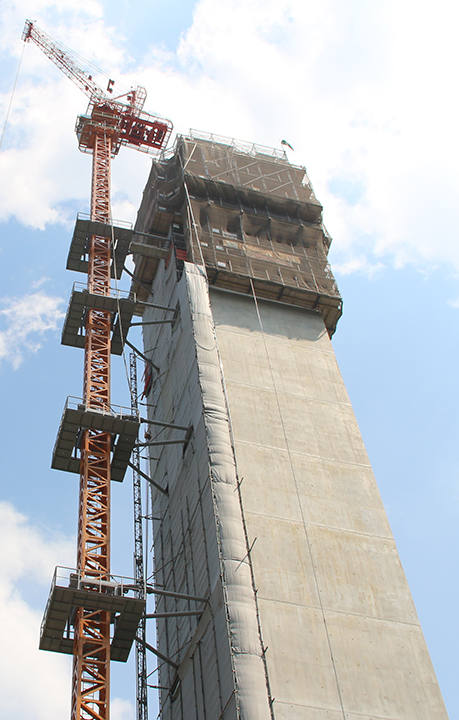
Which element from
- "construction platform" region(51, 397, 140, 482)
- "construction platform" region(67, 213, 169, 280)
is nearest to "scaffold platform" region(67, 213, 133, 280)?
"construction platform" region(67, 213, 169, 280)

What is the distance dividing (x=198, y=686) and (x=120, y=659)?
11.5ft

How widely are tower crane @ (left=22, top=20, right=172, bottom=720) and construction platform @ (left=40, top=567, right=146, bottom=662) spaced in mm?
422

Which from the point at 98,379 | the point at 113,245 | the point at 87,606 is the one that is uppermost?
the point at 113,245

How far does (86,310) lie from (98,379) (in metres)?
5.72

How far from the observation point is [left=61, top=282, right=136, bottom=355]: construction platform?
1821 inches

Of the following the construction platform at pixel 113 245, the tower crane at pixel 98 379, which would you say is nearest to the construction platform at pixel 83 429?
the tower crane at pixel 98 379

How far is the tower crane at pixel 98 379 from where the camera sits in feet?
102

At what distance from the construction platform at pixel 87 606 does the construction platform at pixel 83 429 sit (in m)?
7.43

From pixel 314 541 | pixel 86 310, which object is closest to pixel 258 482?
pixel 314 541

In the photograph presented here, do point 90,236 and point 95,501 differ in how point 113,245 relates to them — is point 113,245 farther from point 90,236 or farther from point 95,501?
point 95,501

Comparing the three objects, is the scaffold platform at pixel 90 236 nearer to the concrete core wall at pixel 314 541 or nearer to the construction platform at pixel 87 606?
the concrete core wall at pixel 314 541

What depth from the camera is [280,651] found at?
101ft

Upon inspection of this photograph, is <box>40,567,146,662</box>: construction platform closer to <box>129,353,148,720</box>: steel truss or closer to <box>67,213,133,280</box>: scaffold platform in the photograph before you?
<box>129,353,148,720</box>: steel truss

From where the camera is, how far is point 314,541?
3528 centimetres
